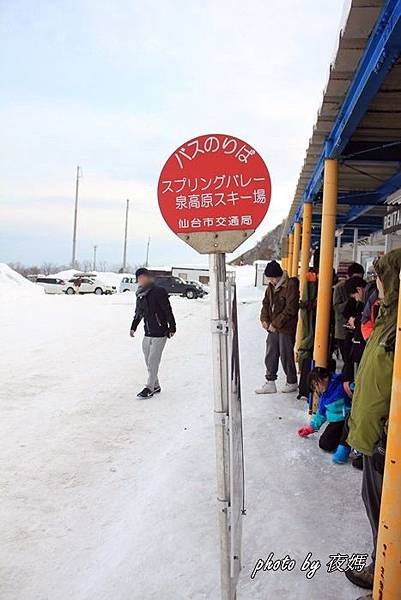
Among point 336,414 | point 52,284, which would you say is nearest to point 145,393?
point 336,414

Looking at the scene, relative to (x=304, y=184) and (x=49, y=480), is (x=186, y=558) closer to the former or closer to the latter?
(x=49, y=480)

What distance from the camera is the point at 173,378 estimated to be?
29.3 ft

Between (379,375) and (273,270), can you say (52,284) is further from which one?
(379,375)

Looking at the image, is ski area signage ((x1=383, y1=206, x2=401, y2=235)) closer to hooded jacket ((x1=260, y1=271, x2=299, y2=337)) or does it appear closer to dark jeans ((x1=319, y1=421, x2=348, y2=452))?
hooded jacket ((x1=260, y1=271, x2=299, y2=337))

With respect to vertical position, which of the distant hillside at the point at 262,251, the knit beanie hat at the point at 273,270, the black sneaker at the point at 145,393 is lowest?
the black sneaker at the point at 145,393

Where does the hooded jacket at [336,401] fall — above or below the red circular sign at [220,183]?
below

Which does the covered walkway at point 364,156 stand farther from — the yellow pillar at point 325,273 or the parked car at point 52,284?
the parked car at point 52,284

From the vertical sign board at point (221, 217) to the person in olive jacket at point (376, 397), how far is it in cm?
69

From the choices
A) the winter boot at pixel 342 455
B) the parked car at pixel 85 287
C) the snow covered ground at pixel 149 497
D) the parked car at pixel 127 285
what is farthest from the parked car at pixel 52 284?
the winter boot at pixel 342 455

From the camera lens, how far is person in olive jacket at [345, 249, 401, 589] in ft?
8.81

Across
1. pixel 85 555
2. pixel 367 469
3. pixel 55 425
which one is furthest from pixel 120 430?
pixel 367 469

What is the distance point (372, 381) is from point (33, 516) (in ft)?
9.21

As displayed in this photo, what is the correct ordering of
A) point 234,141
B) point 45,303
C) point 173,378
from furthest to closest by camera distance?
point 45,303 < point 173,378 < point 234,141

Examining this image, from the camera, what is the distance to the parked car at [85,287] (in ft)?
124
